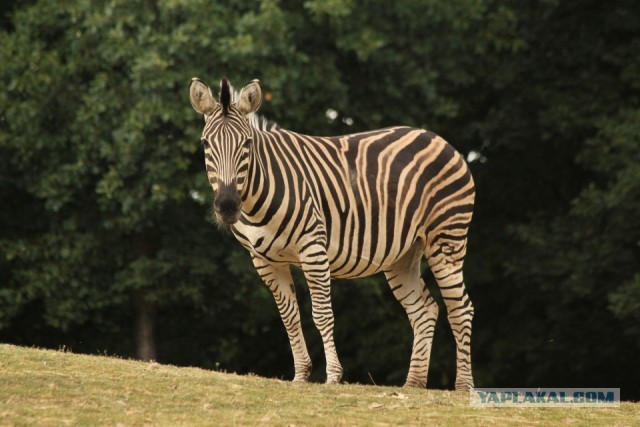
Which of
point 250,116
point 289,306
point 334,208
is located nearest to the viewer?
point 250,116

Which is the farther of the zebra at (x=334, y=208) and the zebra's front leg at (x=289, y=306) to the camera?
the zebra's front leg at (x=289, y=306)

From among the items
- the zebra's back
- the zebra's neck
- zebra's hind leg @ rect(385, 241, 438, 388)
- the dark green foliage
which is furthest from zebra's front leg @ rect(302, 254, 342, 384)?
the dark green foliage

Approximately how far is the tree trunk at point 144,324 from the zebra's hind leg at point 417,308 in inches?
391

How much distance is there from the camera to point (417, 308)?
1397 centimetres

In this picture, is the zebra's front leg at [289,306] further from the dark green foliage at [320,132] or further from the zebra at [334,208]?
the dark green foliage at [320,132]

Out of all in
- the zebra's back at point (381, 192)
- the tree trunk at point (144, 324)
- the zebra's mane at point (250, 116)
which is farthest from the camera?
the tree trunk at point (144, 324)

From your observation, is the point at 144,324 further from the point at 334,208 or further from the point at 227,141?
the point at 227,141

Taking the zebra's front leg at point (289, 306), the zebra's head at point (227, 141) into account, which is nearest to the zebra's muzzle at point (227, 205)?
the zebra's head at point (227, 141)

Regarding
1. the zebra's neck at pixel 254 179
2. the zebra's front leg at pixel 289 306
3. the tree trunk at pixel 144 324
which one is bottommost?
the zebra's front leg at pixel 289 306

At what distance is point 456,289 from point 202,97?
3.58 m

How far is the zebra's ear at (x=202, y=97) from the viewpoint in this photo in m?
12.4

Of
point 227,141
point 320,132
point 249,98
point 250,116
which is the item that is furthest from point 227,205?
point 320,132

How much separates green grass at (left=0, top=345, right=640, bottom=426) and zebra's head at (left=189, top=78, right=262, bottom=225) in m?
1.66

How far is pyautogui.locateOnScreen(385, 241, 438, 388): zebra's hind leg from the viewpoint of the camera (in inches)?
548
